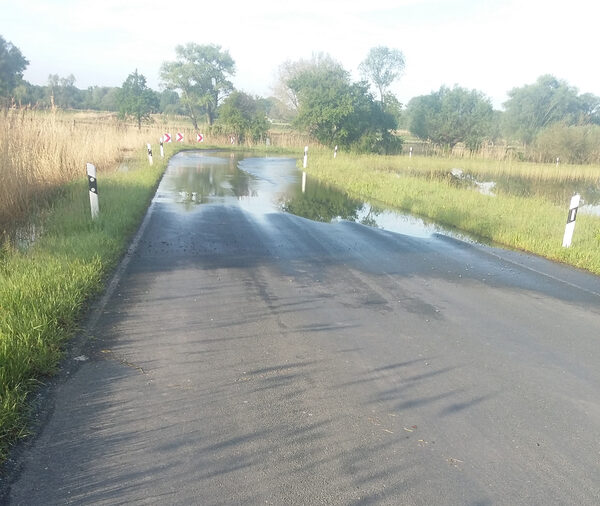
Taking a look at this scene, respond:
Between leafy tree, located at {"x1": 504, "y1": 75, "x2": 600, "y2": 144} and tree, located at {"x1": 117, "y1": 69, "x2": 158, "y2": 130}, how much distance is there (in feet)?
173

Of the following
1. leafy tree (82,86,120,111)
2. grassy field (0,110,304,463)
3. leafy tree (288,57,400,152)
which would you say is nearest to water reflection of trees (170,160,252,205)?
grassy field (0,110,304,463)

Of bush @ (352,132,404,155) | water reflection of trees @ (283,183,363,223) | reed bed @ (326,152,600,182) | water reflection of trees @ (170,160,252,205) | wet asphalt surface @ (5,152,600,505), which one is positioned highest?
bush @ (352,132,404,155)

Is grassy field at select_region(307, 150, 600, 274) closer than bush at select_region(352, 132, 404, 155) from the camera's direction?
Yes

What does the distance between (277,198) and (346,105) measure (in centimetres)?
2928

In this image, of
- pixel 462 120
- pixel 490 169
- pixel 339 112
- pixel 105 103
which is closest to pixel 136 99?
pixel 105 103

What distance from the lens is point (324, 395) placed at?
3664 mm

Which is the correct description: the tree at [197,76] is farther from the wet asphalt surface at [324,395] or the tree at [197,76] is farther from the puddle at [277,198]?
the wet asphalt surface at [324,395]

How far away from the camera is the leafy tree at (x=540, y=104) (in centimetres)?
7306

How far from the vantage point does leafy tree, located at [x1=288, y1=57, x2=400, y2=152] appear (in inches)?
1651

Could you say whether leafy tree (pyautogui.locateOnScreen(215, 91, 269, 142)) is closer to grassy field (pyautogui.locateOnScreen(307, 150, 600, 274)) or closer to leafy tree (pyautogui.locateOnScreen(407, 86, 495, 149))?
leafy tree (pyautogui.locateOnScreen(407, 86, 495, 149))

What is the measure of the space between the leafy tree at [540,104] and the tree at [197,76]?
47.4 meters

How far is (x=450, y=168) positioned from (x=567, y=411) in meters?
28.4

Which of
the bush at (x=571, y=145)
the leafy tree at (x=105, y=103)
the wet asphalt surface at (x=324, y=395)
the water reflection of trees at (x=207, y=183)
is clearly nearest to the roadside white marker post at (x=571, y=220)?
the wet asphalt surface at (x=324, y=395)

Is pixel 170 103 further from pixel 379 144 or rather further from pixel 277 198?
pixel 277 198
